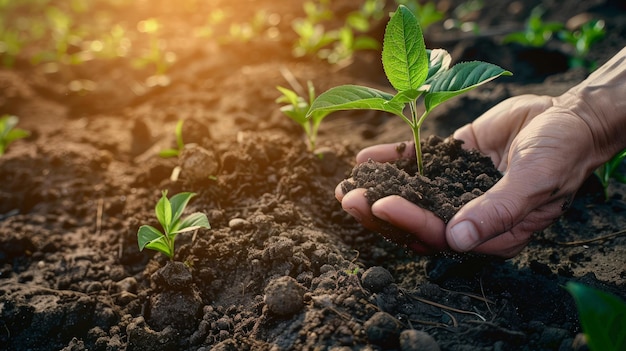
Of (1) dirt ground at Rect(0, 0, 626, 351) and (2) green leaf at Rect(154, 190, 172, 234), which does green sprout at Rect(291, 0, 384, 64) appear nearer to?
(1) dirt ground at Rect(0, 0, 626, 351)

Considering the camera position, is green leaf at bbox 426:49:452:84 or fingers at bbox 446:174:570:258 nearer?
fingers at bbox 446:174:570:258

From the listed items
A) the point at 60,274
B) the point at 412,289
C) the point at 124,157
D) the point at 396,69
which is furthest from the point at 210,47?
the point at 412,289

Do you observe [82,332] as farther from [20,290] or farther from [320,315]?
[320,315]

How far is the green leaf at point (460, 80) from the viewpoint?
186cm

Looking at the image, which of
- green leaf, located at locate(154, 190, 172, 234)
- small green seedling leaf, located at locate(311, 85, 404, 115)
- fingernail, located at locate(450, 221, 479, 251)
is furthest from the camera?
green leaf, located at locate(154, 190, 172, 234)

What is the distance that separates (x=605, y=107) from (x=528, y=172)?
662 mm

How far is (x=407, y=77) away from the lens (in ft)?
6.68

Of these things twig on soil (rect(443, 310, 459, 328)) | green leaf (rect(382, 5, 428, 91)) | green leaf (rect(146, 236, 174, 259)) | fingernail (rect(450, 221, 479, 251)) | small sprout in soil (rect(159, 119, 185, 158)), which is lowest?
twig on soil (rect(443, 310, 459, 328))

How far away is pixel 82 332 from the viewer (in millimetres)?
2188

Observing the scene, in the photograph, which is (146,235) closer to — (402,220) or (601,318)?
(402,220)

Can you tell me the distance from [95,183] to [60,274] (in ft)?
3.08

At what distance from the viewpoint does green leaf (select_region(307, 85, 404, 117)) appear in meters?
1.93

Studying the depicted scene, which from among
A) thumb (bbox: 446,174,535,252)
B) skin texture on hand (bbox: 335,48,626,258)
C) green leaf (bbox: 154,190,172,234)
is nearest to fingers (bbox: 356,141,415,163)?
skin texture on hand (bbox: 335,48,626,258)

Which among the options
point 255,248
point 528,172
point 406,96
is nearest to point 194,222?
point 255,248
